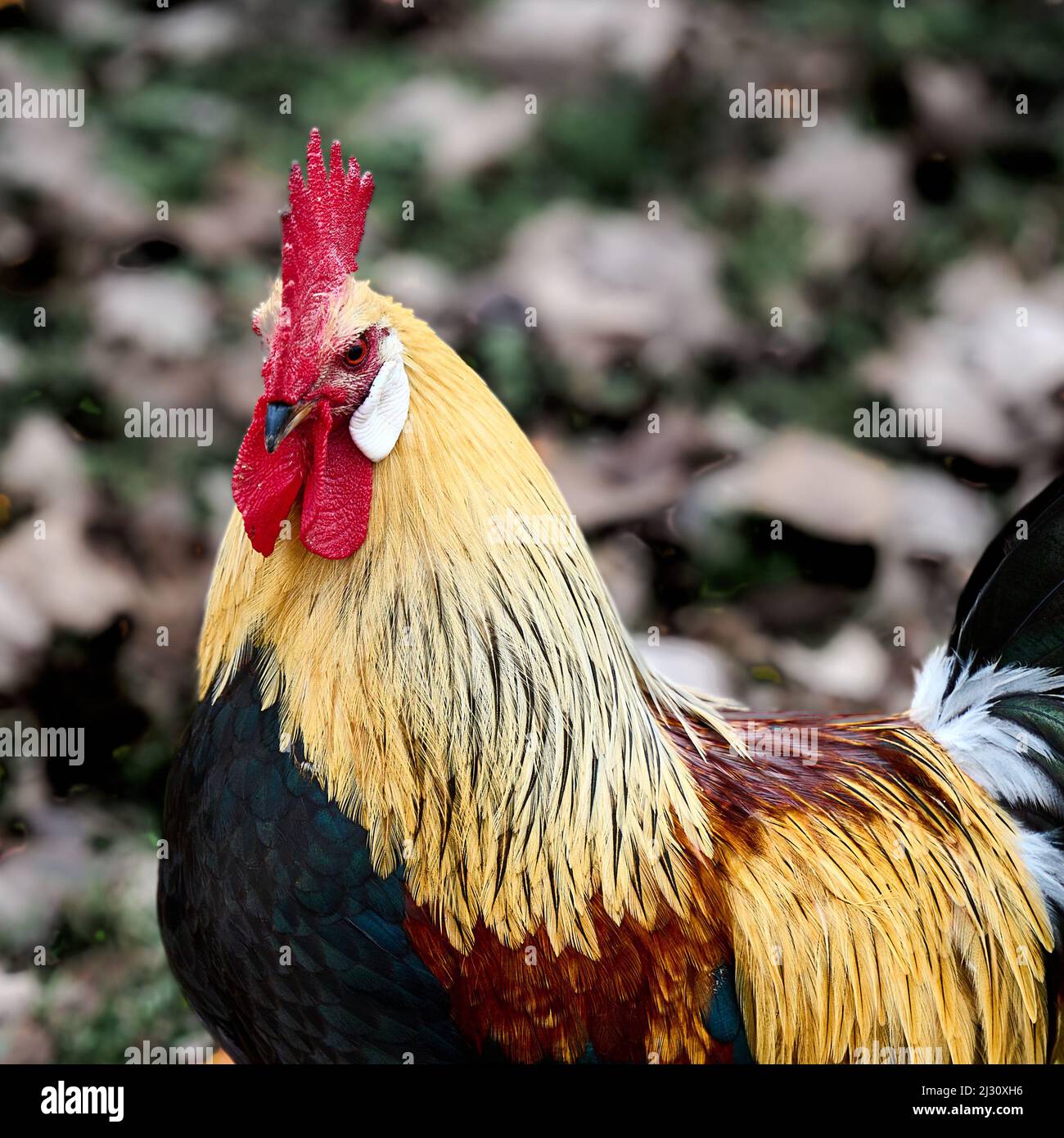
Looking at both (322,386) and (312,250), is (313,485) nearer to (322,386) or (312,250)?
(322,386)

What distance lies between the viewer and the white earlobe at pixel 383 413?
131 cm

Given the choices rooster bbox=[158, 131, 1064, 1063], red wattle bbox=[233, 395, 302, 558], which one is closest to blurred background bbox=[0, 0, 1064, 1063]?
rooster bbox=[158, 131, 1064, 1063]

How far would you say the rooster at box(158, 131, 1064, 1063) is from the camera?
134 cm

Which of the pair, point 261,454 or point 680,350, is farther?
point 680,350

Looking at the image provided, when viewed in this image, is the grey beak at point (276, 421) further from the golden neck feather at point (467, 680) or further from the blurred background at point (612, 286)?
the blurred background at point (612, 286)

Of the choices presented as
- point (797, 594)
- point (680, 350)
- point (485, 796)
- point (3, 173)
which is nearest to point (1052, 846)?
point (485, 796)

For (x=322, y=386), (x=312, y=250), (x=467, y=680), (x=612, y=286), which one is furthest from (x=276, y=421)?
(x=612, y=286)

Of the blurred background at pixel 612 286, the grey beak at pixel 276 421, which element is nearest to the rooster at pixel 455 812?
the grey beak at pixel 276 421

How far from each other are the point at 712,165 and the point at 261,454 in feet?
5.59

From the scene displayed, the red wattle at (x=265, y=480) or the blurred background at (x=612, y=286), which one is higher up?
the blurred background at (x=612, y=286)

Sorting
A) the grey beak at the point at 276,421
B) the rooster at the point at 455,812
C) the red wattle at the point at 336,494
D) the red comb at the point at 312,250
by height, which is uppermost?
the red comb at the point at 312,250

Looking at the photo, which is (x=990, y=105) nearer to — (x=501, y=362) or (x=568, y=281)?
(x=568, y=281)

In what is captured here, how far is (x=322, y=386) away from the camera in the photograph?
129 centimetres

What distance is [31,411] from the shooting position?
2.43 meters
